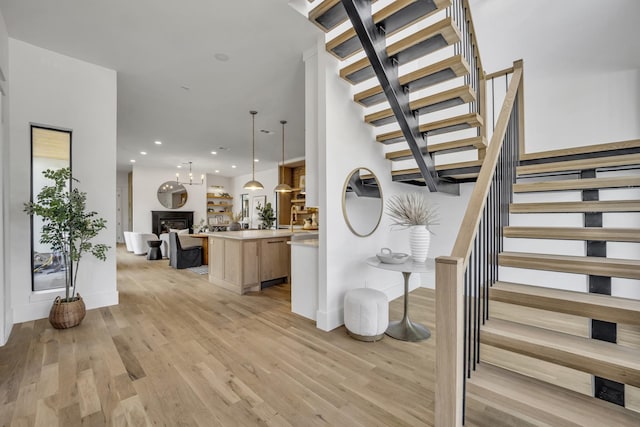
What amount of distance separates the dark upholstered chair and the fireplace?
13.4 ft

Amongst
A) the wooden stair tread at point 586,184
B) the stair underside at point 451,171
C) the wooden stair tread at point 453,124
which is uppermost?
the wooden stair tread at point 453,124

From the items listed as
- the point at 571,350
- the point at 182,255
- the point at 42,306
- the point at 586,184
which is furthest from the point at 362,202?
the point at 182,255

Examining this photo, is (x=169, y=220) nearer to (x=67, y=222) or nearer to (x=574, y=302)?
(x=67, y=222)

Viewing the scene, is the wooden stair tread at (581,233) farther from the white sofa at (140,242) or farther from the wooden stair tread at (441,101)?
the white sofa at (140,242)

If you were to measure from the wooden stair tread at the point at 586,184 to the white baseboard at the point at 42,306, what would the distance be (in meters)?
4.58

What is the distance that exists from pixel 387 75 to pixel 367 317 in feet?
7.01

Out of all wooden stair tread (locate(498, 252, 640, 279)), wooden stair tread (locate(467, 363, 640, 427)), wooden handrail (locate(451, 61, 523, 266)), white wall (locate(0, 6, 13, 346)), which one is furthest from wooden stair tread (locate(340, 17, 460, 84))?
white wall (locate(0, 6, 13, 346))

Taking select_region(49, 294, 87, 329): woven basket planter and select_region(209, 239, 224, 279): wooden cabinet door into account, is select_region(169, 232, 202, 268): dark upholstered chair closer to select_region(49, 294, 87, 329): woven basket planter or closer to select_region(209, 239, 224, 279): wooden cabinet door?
select_region(209, 239, 224, 279): wooden cabinet door

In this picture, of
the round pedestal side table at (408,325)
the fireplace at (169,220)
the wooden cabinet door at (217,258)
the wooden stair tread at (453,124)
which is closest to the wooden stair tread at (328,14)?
the wooden stair tread at (453,124)

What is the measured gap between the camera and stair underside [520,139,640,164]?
7.48 feet

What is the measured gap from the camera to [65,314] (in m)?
2.71

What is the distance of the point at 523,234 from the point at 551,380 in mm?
1007

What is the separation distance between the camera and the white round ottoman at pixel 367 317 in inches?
96.0

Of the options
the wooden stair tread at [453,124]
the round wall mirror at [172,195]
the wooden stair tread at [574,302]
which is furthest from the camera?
the round wall mirror at [172,195]
